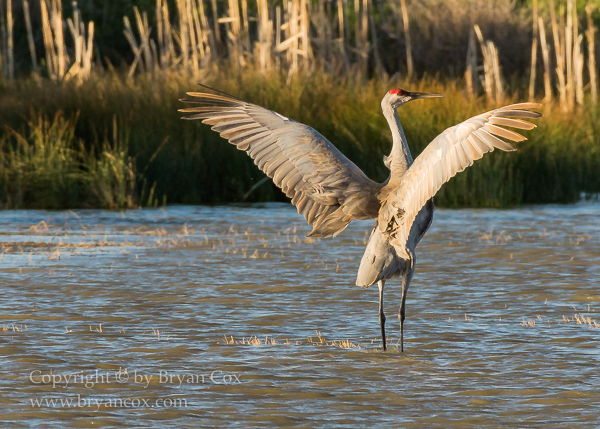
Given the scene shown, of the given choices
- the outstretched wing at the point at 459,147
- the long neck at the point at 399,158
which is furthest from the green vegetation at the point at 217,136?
the outstretched wing at the point at 459,147

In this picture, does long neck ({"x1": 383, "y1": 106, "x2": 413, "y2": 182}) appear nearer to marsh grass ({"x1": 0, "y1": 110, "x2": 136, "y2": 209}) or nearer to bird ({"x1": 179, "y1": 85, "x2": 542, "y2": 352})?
bird ({"x1": 179, "y1": 85, "x2": 542, "y2": 352})

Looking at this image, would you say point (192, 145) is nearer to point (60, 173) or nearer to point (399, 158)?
point (60, 173)

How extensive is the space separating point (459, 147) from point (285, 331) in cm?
213

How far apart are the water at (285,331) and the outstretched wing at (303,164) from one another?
886mm

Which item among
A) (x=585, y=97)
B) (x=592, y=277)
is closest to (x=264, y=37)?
(x=585, y=97)

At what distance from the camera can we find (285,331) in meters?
7.16

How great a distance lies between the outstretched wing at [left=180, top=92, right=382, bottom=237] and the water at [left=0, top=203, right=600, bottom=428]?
2.91ft

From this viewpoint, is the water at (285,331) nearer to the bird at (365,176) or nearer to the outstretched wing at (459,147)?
the bird at (365,176)

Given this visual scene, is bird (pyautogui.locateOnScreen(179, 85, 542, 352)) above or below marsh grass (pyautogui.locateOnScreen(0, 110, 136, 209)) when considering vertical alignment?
above

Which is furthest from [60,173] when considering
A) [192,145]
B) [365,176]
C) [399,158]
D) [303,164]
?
[399,158]

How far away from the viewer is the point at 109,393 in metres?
5.38

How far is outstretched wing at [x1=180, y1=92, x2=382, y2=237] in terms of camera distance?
677cm

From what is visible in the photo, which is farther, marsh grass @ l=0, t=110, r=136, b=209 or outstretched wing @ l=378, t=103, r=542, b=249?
marsh grass @ l=0, t=110, r=136, b=209

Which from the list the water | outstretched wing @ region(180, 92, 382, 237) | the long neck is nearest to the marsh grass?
the water
